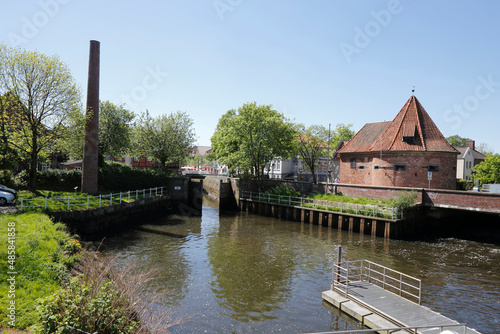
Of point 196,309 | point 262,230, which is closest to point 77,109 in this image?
point 262,230

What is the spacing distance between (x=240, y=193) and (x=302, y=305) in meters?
27.7

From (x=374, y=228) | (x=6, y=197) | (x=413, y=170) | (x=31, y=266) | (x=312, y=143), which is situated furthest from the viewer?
(x=312, y=143)

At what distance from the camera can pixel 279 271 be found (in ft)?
52.2

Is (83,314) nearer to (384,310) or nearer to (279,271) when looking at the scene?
(384,310)

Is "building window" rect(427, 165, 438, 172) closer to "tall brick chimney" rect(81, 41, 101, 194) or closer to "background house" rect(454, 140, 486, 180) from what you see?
"tall brick chimney" rect(81, 41, 101, 194)

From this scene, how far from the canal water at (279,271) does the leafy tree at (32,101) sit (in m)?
9.56

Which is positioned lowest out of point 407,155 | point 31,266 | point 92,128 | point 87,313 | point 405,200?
point 31,266

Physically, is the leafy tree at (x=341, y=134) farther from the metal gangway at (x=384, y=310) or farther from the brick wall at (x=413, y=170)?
the metal gangway at (x=384, y=310)

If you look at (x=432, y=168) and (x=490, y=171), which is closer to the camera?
(x=432, y=168)

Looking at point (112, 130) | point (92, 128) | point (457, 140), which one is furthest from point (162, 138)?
point (457, 140)

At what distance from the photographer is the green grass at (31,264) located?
776 centimetres

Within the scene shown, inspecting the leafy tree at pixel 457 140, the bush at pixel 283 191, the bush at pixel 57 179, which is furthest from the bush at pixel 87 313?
the leafy tree at pixel 457 140

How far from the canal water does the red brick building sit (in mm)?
8694

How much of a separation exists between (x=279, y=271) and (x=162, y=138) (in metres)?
30.4
